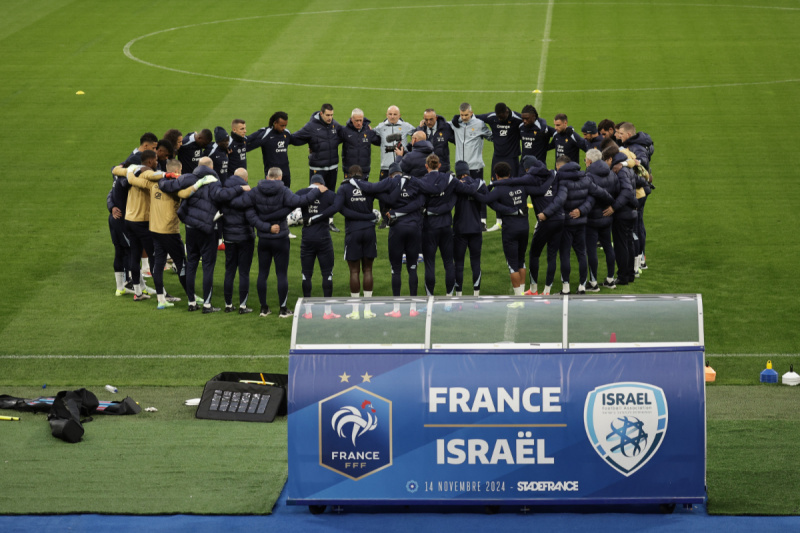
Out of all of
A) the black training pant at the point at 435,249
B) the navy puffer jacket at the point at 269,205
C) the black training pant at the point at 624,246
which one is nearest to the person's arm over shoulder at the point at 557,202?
the black training pant at the point at 624,246

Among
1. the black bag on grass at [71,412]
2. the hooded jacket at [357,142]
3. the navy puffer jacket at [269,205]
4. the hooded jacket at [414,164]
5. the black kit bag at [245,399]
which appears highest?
the hooded jacket at [414,164]

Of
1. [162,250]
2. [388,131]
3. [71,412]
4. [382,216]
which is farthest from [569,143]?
[71,412]

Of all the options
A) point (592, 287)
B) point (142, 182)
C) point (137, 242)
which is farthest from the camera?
point (592, 287)

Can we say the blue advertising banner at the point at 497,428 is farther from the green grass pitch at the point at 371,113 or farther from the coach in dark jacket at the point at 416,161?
the coach in dark jacket at the point at 416,161

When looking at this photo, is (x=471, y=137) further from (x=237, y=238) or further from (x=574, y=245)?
(x=237, y=238)

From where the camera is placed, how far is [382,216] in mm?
15016

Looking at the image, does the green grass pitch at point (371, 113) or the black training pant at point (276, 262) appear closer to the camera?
the green grass pitch at point (371, 113)

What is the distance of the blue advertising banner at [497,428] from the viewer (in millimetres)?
8945

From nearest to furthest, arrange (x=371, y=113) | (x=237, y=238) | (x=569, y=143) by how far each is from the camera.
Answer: (x=237, y=238), (x=569, y=143), (x=371, y=113)

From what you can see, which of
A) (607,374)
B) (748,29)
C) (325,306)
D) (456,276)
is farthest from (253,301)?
(748,29)

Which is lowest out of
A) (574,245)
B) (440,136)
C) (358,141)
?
(574,245)

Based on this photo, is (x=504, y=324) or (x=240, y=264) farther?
(x=240, y=264)

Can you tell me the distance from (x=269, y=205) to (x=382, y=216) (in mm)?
1589

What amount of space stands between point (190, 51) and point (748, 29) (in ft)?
50.6
